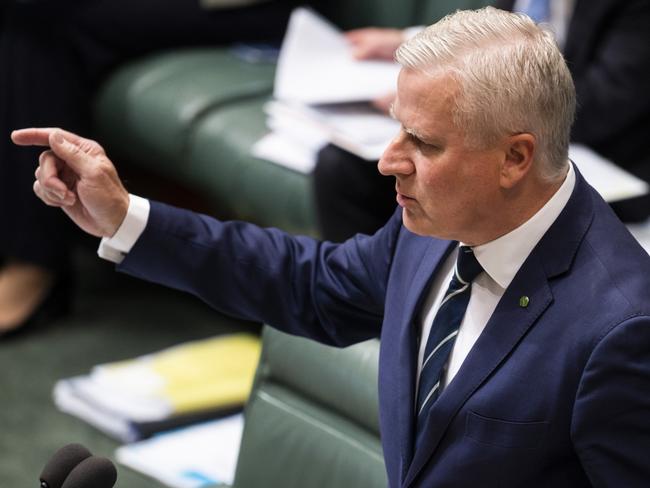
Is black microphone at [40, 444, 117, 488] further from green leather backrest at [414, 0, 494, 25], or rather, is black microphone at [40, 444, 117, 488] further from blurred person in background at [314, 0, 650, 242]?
green leather backrest at [414, 0, 494, 25]

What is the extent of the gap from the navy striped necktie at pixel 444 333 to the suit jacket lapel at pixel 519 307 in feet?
0.18

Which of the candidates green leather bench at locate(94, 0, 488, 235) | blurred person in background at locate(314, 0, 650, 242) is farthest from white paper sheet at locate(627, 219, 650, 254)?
green leather bench at locate(94, 0, 488, 235)

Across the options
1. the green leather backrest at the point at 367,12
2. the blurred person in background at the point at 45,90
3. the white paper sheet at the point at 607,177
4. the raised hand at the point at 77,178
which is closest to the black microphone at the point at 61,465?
the raised hand at the point at 77,178

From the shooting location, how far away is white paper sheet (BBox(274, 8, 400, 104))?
269 centimetres

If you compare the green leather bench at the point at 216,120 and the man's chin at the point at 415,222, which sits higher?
the man's chin at the point at 415,222

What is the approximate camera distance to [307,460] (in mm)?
1711

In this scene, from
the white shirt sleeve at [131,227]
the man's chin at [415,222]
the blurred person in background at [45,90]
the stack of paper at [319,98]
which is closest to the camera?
the man's chin at [415,222]

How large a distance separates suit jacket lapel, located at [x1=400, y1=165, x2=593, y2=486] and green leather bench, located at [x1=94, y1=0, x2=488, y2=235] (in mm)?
1453

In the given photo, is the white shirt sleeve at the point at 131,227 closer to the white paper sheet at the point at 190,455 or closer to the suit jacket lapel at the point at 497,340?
the suit jacket lapel at the point at 497,340

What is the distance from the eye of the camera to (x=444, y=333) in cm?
141

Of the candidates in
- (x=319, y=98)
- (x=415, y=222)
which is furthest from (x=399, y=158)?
(x=319, y=98)

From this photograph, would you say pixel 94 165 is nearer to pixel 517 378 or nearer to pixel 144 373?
pixel 517 378

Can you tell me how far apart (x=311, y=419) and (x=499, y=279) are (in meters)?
0.48

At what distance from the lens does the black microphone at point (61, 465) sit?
3.78 feet
